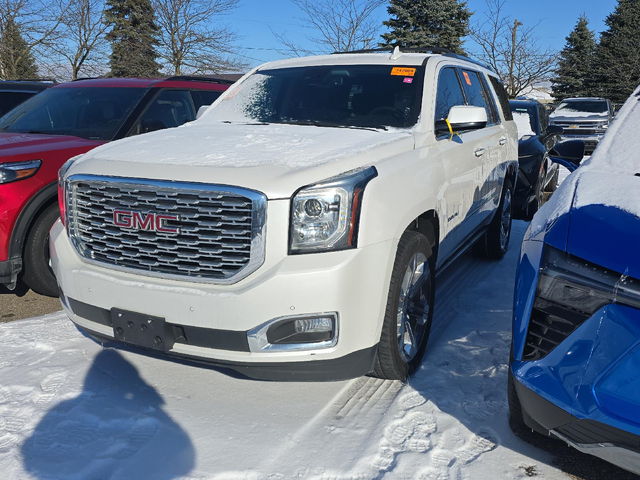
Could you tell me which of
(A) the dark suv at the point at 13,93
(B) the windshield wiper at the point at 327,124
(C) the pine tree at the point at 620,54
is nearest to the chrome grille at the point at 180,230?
(B) the windshield wiper at the point at 327,124

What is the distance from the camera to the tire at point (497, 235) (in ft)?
18.7

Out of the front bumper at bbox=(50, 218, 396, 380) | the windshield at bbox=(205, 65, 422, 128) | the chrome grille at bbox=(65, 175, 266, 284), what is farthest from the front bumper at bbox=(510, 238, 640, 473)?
the windshield at bbox=(205, 65, 422, 128)

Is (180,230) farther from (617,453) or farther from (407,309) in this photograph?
(617,453)

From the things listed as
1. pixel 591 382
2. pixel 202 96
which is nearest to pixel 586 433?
pixel 591 382

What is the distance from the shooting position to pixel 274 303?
243 centimetres

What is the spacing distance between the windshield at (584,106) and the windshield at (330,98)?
19.0m

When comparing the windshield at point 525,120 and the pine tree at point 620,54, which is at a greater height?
the pine tree at point 620,54

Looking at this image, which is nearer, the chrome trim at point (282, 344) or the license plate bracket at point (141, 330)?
the chrome trim at point (282, 344)

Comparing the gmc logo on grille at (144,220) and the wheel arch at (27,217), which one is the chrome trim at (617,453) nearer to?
the gmc logo on grille at (144,220)

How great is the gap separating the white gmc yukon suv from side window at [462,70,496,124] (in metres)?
1.45

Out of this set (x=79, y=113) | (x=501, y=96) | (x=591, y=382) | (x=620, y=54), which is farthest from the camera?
(x=620, y=54)

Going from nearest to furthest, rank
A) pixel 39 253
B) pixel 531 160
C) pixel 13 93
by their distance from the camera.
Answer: pixel 39 253, pixel 531 160, pixel 13 93

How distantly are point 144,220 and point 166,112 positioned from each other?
10.9 feet

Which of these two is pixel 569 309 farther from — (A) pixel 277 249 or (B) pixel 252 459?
(B) pixel 252 459
